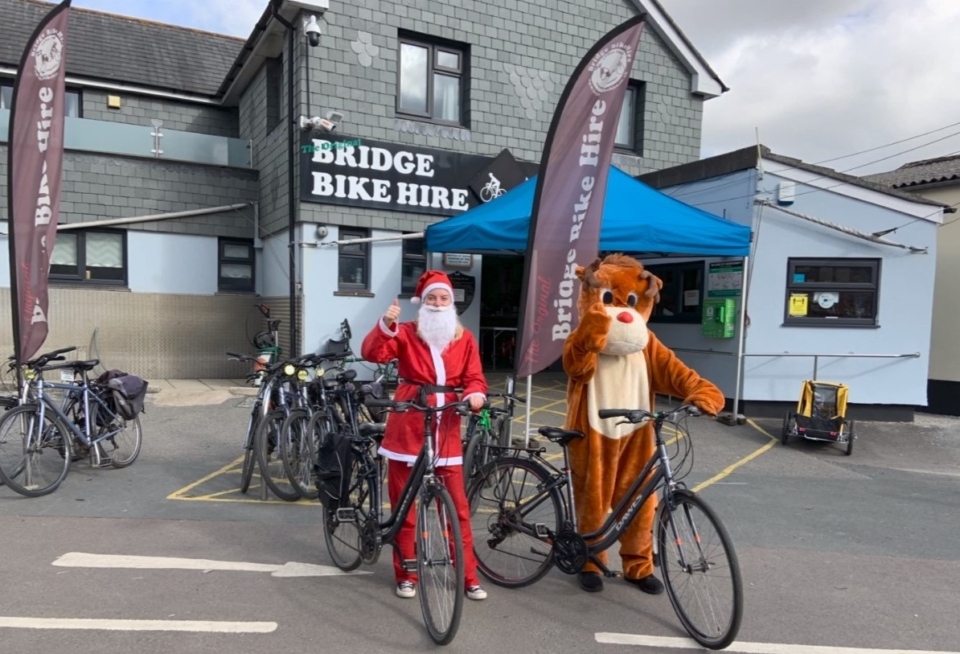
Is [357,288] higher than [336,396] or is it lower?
higher

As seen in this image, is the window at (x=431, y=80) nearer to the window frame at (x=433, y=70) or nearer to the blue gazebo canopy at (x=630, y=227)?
the window frame at (x=433, y=70)

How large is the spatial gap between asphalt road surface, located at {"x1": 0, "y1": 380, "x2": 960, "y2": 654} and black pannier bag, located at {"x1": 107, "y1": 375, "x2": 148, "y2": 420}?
569mm

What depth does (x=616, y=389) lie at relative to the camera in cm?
379

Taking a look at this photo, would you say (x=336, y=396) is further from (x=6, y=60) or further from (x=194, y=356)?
(x=6, y=60)

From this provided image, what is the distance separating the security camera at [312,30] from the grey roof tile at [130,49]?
4.60 meters

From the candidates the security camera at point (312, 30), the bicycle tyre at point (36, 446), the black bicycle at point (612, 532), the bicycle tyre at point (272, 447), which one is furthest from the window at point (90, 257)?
the black bicycle at point (612, 532)

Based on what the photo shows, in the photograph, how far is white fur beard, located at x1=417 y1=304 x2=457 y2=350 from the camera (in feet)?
12.1

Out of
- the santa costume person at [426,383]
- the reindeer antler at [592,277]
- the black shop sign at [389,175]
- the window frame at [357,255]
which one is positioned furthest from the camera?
the window frame at [357,255]

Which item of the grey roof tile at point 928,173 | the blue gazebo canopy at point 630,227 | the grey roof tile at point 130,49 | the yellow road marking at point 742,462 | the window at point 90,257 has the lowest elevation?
the yellow road marking at point 742,462

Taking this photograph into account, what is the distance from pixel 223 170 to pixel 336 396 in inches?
323

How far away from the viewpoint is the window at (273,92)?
11.7 m

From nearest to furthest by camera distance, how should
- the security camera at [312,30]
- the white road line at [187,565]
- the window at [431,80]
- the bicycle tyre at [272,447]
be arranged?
the white road line at [187,565] → the bicycle tyre at [272,447] → the security camera at [312,30] → the window at [431,80]

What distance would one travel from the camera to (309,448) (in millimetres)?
5121

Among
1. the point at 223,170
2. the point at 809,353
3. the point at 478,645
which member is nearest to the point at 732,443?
the point at 809,353
